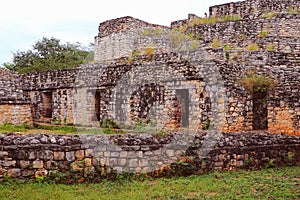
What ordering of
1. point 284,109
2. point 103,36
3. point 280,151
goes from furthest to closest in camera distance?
point 103,36, point 284,109, point 280,151

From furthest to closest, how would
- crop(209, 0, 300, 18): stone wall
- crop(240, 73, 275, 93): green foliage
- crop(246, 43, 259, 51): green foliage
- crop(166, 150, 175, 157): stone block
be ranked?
1. crop(209, 0, 300, 18): stone wall
2. crop(246, 43, 259, 51): green foliage
3. crop(240, 73, 275, 93): green foliage
4. crop(166, 150, 175, 157): stone block

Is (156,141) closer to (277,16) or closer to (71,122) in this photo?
(71,122)

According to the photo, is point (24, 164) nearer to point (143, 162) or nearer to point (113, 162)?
point (113, 162)

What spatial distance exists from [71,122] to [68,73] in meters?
2.39

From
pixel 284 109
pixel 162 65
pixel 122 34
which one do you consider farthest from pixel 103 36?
pixel 284 109

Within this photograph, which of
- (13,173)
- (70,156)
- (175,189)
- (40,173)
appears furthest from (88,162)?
(175,189)

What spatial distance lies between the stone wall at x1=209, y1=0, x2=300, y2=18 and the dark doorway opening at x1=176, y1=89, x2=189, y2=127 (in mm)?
8558

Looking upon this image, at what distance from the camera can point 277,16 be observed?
62.3 feet

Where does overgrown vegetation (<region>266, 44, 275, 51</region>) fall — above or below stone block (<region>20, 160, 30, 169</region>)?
above

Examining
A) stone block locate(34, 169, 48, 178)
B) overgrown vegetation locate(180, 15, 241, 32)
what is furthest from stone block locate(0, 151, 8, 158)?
overgrown vegetation locate(180, 15, 241, 32)

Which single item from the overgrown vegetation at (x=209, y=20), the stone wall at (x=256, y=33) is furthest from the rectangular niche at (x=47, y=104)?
the stone wall at (x=256, y=33)

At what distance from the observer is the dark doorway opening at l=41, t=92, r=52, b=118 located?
19.9 metres

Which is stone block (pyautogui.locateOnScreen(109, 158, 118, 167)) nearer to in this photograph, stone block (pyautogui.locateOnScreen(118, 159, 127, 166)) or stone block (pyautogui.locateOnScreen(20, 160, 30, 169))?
stone block (pyautogui.locateOnScreen(118, 159, 127, 166))

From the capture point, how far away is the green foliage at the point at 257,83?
44.1ft
